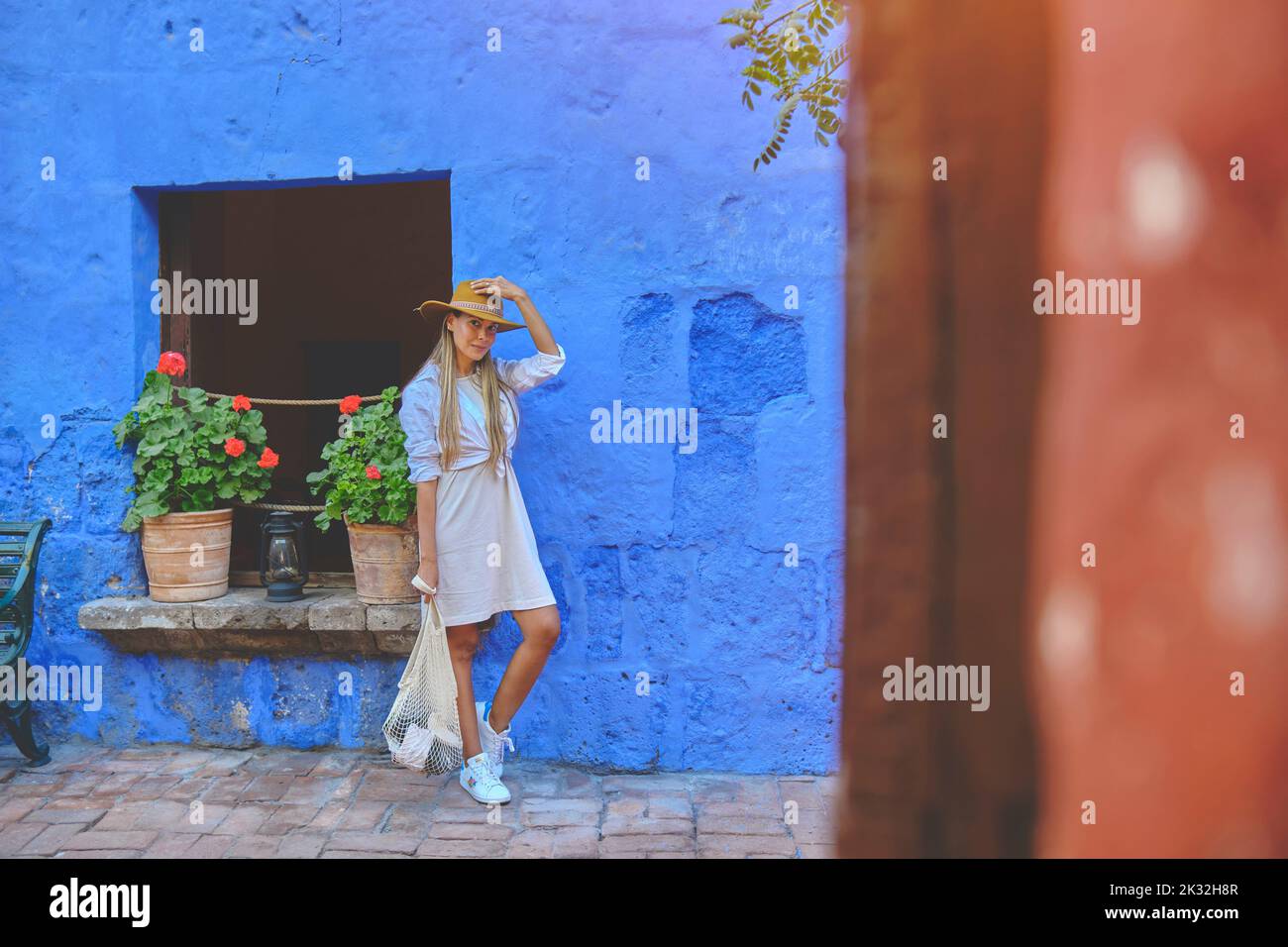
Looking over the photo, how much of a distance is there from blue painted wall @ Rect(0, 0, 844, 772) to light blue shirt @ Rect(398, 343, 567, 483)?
0.35m

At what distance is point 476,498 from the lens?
13.7 feet

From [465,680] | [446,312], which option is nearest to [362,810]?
[465,680]

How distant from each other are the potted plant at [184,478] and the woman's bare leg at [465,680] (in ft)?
4.34

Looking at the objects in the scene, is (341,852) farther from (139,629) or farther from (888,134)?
(888,134)

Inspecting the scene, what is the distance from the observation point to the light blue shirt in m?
4.07

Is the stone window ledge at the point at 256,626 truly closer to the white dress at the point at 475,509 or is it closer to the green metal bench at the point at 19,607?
the green metal bench at the point at 19,607

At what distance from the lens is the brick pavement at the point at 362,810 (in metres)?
3.73

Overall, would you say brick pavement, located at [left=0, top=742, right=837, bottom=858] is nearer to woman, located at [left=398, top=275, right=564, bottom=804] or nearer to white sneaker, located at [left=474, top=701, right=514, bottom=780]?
white sneaker, located at [left=474, top=701, right=514, bottom=780]

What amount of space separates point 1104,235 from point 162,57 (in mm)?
5170

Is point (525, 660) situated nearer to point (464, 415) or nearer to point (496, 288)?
point (464, 415)

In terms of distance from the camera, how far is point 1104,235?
1.69 ft

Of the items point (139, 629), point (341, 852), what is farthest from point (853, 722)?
point (139, 629)

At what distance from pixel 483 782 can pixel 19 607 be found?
6.91 ft
